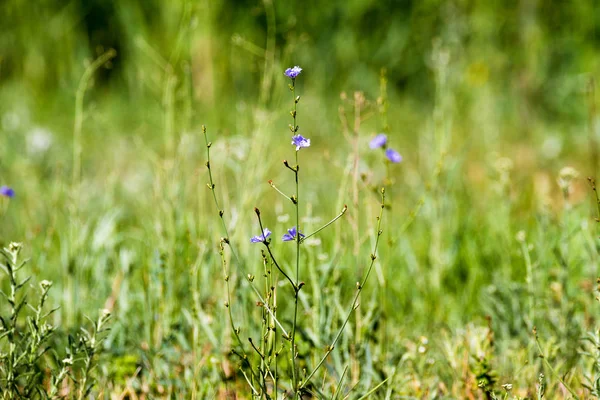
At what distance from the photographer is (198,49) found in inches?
209

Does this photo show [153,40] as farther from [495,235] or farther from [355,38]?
[495,235]

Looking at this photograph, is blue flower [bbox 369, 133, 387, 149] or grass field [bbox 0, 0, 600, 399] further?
blue flower [bbox 369, 133, 387, 149]

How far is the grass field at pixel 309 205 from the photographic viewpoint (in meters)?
1.61

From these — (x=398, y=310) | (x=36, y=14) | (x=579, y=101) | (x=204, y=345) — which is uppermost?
(x=36, y=14)

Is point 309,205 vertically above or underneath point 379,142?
underneath

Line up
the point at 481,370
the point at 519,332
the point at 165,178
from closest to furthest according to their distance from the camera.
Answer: the point at 481,370 < the point at 519,332 < the point at 165,178

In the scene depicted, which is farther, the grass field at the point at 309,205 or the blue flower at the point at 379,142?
the blue flower at the point at 379,142

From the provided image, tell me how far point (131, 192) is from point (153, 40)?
249 centimetres

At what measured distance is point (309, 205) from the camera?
167cm

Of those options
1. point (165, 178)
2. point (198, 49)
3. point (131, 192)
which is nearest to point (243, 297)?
point (165, 178)

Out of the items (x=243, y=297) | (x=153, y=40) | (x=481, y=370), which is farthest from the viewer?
(x=153, y=40)

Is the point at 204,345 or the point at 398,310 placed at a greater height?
the point at 398,310

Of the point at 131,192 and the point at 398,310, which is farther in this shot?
the point at 131,192

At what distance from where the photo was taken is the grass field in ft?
5.29
